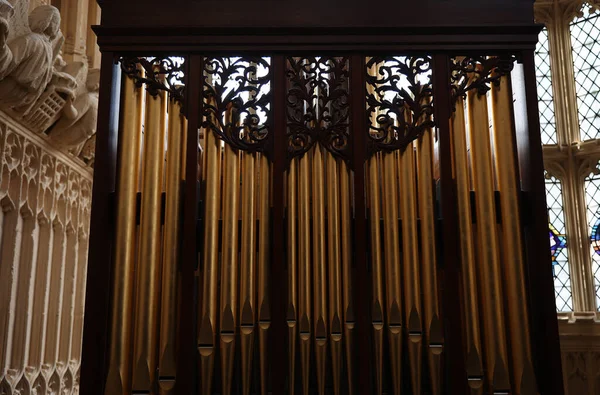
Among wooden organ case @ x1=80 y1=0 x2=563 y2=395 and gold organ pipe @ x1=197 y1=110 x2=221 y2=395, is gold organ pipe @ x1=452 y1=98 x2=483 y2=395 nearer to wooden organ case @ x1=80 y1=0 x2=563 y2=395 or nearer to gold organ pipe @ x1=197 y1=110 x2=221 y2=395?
wooden organ case @ x1=80 y1=0 x2=563 y2=395

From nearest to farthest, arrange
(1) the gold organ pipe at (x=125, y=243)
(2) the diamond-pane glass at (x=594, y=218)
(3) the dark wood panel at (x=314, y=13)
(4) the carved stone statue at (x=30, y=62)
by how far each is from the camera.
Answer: (1) the gold organ pipe at (x=125, y=243) < (3) the dark wood panel at (x=314, y=13) < (4) the carved stone statue at (x=30, y=62) < (2) the diamond-pane glass at (x=594, y=218)

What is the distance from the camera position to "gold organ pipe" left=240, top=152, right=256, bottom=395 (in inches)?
123

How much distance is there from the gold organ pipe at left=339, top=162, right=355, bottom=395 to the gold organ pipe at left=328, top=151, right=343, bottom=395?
0.02 m

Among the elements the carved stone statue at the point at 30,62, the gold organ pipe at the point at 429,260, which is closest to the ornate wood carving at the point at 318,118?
the gold organ pipe at the point at 429,260

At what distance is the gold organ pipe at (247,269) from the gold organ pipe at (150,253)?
0.46 metres

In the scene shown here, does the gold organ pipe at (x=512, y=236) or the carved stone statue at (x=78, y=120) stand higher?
the carved stone statue at (x=78, y=120)

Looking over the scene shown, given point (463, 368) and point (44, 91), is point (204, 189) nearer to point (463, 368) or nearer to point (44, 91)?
point (463, 368)

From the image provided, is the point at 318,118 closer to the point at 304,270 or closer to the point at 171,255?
the point at 304,270

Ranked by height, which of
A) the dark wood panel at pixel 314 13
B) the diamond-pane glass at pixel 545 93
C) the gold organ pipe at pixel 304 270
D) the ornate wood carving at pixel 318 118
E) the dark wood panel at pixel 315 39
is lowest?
the gold organ pipe at pixel 304 270

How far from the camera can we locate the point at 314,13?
11.9 ft

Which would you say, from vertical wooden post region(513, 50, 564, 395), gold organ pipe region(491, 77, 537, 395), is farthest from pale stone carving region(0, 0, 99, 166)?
vertical wooden post region(513, 50, 564, 395)

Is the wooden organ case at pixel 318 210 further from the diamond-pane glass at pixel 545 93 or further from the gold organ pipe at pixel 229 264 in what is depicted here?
the diamond-pane glass at pixel 545 93

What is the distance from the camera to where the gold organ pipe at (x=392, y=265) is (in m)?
3.12

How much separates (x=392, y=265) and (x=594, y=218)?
522cm
